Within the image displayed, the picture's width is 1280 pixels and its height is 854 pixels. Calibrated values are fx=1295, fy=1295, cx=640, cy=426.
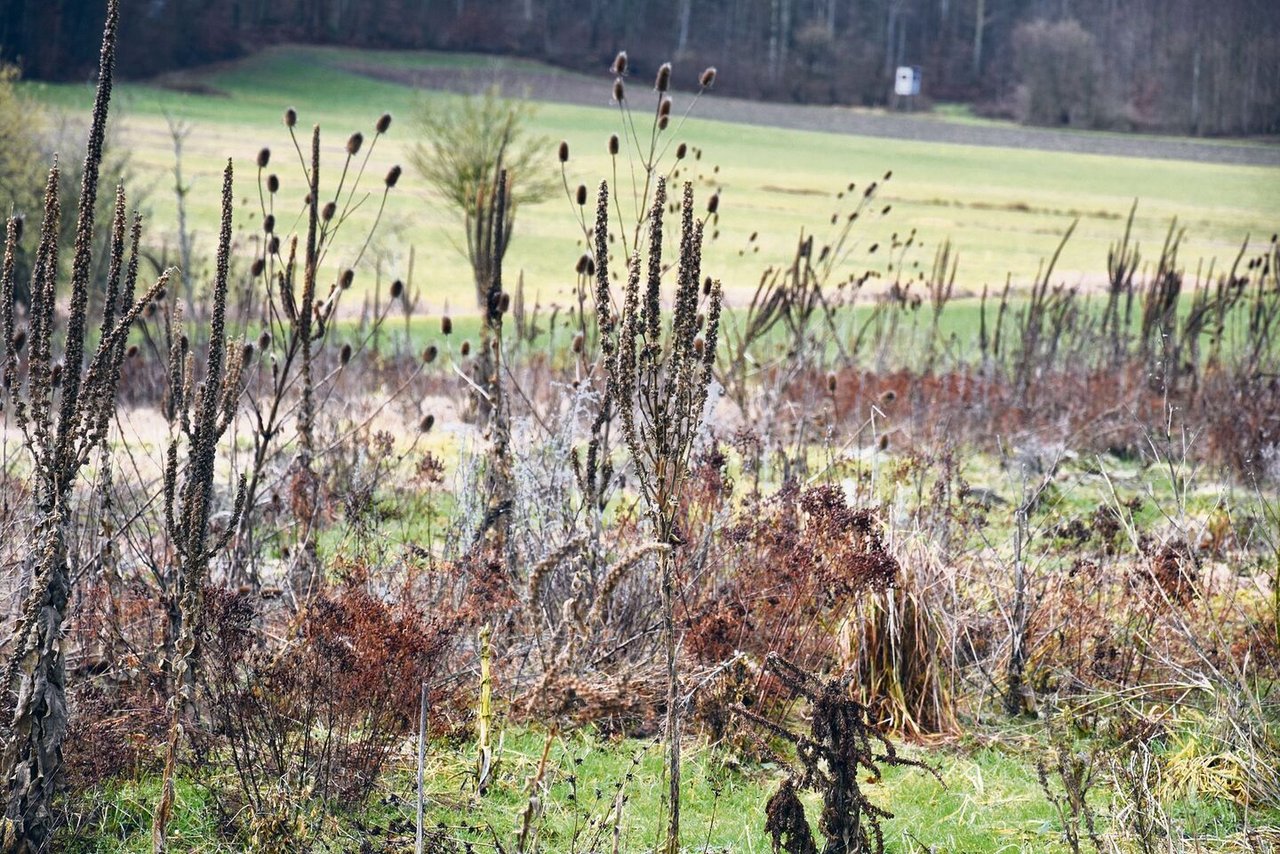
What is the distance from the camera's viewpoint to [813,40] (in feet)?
236

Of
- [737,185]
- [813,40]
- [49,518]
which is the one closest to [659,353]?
[49,518]

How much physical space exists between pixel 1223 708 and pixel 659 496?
2.22 m

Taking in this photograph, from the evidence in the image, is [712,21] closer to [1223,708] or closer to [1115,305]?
[1115,305]

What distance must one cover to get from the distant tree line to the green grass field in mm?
2624

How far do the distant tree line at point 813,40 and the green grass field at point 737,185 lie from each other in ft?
8.61

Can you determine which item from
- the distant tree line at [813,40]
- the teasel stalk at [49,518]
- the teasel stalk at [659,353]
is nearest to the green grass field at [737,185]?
the distant tree line at [813,40]

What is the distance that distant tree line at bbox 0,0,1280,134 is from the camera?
191 ft

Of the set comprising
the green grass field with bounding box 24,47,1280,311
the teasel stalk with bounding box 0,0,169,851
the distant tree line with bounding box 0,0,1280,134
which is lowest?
the teasel stalk with bounding box 0,0,169,851

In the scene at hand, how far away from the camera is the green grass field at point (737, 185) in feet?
102

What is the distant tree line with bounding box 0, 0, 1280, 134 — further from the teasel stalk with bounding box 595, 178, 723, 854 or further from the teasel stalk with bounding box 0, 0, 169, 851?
the teasel stalk with bounding box 595, 178, 723, 854

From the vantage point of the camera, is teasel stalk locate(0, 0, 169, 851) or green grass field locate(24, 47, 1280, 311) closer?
teasel stalk locate(0, 0, 169, 851)

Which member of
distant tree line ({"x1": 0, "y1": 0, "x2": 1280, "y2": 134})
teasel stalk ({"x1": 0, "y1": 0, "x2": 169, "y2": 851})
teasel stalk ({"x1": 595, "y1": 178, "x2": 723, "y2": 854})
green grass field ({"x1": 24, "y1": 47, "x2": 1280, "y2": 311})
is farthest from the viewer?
distant tree line ({"x1": 0, "y1": 0, "x2": 1280, "y2": 134})

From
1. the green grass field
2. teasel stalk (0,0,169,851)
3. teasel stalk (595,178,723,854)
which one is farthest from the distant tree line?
teasel stalk (595,178,723,854)

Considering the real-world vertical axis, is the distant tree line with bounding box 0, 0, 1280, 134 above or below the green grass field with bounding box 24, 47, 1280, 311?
above
